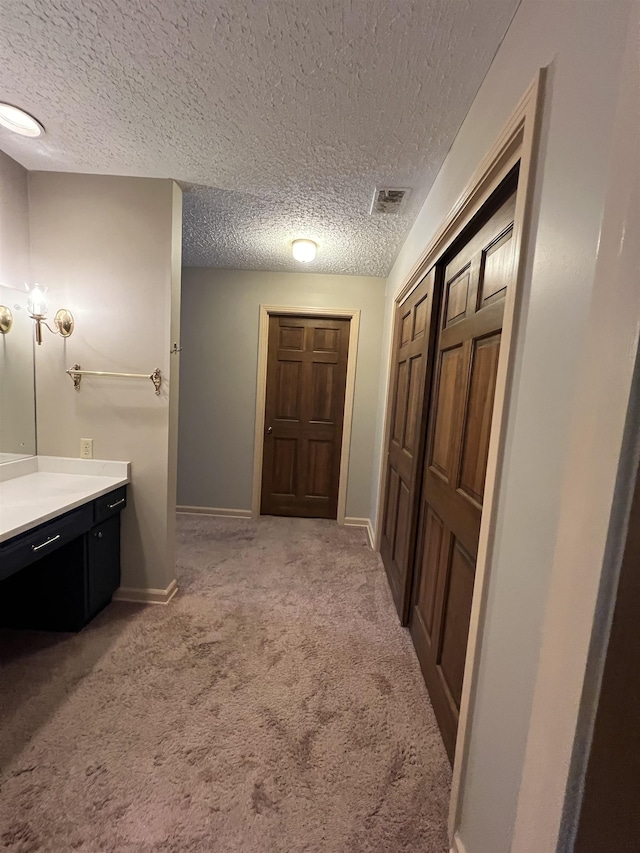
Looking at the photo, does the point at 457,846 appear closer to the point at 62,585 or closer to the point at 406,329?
the point at 62,585

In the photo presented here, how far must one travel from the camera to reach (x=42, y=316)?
72.4 inches

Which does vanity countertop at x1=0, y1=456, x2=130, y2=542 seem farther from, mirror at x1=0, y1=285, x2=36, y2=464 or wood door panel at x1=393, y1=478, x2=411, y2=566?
wood door panel at x1=393, y1=478, x2=411, y2=566

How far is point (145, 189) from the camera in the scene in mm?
1935

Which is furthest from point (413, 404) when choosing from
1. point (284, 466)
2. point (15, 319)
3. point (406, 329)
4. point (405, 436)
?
point (15, 319)

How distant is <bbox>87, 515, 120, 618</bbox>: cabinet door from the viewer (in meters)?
1.87

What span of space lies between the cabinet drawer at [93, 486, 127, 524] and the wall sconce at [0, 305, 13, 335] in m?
1.04

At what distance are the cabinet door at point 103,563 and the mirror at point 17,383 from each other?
0.65m

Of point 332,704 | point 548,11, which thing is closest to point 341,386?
point 332,704

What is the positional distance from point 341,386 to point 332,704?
103 inches

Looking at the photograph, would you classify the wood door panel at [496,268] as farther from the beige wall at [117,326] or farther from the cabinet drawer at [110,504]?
the cabinet drawer at [110,504]

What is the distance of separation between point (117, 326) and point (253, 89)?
4.42 feet

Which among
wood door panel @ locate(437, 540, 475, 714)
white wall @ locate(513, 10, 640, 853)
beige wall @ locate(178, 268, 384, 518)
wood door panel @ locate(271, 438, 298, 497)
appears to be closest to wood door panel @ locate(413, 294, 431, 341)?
wood door panel @ locate(437, 540, 475, 714)

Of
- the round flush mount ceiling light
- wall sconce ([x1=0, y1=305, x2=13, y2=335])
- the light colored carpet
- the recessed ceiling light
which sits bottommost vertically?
the light colored carpet

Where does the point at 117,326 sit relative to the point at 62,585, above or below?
above
